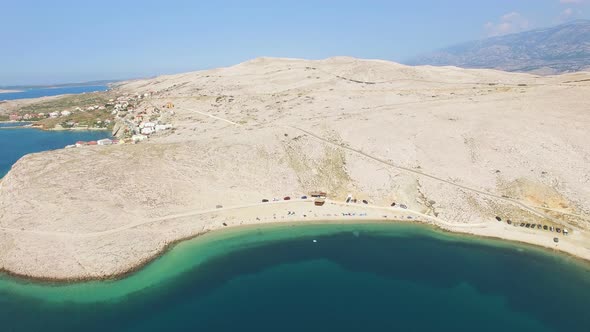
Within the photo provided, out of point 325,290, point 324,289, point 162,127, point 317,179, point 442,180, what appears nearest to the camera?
point 325,290

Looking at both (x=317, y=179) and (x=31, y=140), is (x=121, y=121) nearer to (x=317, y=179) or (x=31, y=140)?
(x=31, y=140)

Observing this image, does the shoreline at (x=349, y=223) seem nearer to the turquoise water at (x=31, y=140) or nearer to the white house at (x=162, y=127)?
the white house at (x=162, y=127)

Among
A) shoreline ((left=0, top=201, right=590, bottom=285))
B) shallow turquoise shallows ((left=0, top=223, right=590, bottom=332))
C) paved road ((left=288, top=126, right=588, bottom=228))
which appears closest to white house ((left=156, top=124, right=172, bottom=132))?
paved road ((left=288, top=126, right=588, bottom=228))

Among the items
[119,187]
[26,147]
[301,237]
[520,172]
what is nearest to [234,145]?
[119,187]

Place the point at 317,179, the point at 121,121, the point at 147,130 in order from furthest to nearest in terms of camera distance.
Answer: the point at 121,121 < the point at 147,130 < the point at 317,179

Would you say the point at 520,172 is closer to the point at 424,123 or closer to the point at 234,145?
the point at 424,123

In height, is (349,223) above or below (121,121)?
below

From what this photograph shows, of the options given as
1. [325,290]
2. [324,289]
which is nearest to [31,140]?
[324,289]
